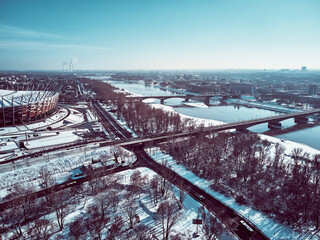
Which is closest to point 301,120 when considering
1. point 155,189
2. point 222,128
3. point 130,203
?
point 222,128

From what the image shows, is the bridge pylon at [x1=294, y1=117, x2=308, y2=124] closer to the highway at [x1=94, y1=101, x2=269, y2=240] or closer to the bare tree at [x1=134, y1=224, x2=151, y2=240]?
the highway at [x1=94, y1=101, x2=269, y2=240]

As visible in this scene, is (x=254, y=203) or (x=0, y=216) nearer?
(x=0, y=216)

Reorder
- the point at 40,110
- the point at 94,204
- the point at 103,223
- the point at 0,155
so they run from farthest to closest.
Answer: the point at 40,110, the point at 0,155, the point at 94,204, the point at 103,223

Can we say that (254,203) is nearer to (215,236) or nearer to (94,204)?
(215,236)

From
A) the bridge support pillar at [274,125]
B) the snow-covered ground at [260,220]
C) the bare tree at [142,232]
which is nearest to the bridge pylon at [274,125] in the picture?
the bridge support pillar at [274,125]

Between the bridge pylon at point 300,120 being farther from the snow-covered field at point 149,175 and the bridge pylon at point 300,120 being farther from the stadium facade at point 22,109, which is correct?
the stadium facade at point 22,109

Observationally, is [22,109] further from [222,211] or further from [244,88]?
[244,88]

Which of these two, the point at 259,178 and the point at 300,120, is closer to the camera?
the point at 259,178

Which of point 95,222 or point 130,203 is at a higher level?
point 130,203

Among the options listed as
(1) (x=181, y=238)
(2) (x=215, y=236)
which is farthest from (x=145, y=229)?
(2) (x=215, y=236)
